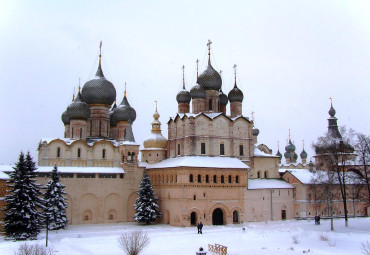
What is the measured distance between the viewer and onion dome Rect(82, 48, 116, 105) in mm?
41906

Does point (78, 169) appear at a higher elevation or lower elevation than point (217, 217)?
higher

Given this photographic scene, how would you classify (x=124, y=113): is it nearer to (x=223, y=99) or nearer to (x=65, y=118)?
Result: (x=65, y=118)

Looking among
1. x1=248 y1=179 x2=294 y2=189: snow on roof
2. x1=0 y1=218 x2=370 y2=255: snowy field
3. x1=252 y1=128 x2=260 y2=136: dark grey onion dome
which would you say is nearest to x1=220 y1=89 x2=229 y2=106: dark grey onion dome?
x1=248 y1=179 x2=294 y2=189: snow on roof

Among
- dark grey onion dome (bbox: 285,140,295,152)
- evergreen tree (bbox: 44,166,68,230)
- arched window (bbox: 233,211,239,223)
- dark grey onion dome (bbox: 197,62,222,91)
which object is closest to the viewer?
evergreen tree (bbox: 44,166,68,230)

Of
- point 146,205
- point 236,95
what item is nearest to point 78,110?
point 146,205

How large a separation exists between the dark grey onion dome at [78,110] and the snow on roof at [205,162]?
962 cm

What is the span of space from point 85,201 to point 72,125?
852 centimetres

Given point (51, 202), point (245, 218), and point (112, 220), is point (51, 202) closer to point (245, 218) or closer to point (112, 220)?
point (112, 220)

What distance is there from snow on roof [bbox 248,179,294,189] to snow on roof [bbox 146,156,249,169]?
2.32 meters

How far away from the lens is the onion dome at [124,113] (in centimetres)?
4306

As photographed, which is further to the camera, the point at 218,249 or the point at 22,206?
the point at 22,206

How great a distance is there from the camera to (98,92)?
1649 inches

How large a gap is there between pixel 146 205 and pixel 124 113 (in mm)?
12846

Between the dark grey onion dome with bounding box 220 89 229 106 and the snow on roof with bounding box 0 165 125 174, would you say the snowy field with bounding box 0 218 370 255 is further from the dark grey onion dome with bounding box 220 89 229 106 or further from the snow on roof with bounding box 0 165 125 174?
the dark grey onion dome with bounding box 220 89 229 106
